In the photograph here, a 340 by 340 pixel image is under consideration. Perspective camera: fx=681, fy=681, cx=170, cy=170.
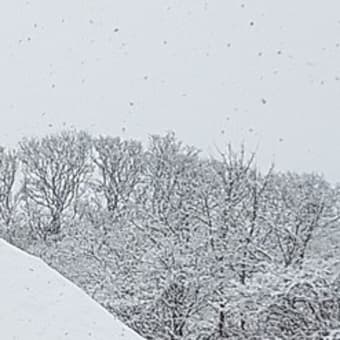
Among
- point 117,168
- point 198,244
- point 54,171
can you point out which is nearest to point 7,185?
point 54,171

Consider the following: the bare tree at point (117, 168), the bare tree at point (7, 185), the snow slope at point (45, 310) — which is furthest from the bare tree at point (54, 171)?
the snow slope at point (45, 310)

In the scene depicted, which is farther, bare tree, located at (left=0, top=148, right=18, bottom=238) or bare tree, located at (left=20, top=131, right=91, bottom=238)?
bare tree, located at (left=20, top=131, right=91, bottom=238)

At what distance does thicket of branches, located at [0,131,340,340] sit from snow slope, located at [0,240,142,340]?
7.30m

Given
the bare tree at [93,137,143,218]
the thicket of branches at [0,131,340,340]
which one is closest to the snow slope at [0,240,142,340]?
the thicket of branches at [0,131,340,340]

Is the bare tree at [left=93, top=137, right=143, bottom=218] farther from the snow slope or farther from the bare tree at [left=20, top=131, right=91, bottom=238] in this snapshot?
the snow slope

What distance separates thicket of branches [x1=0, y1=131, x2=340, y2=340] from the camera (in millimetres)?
12922

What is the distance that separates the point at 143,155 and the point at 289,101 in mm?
5899

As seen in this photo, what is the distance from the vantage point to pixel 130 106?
25.4m

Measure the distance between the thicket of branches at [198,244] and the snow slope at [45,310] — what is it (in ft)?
24.0

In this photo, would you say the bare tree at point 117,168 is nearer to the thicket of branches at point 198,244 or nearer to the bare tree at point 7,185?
the thicket of branches at point 198,244

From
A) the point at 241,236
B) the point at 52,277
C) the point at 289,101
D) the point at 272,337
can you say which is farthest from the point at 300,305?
the point at 289,101

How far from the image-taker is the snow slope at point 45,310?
482 centimetres

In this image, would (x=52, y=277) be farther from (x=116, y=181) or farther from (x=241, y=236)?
(x=116, y=181)

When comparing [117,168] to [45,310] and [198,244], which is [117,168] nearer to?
[198,244]
